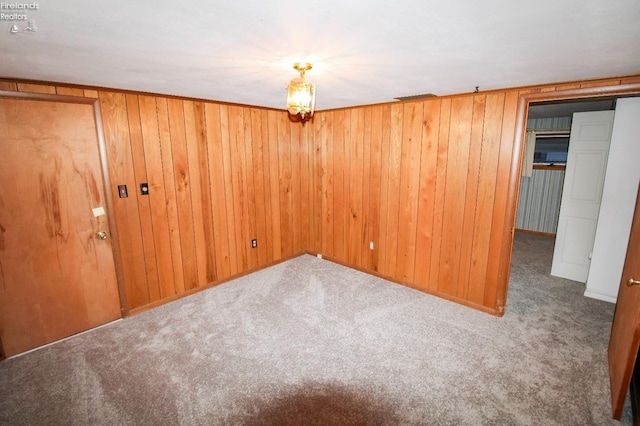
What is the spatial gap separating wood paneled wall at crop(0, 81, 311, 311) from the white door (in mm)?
3528

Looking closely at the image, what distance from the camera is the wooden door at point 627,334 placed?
5.66 ft

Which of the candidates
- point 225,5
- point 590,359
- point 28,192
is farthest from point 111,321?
point 590,359

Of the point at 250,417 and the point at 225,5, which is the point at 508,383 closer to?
the point at 250,417

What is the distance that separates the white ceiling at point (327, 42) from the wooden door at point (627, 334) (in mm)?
1264

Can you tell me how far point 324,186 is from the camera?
14.4ft

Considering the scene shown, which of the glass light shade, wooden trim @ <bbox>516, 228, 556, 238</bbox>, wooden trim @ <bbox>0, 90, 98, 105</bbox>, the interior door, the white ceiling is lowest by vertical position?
wooden trim @ <bbox>516, 228, 556, 238</bbox>

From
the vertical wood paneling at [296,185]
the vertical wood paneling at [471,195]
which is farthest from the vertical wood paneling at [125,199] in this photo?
the vertical wood paneling at [471,195]

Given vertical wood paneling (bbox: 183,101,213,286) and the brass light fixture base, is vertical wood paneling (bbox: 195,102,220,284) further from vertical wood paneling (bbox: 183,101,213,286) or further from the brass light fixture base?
the brass light fixture base

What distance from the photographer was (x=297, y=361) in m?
2.33

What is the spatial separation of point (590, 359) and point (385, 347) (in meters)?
1.60

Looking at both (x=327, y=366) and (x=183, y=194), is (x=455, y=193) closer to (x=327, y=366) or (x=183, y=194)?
(x=327, y=366)

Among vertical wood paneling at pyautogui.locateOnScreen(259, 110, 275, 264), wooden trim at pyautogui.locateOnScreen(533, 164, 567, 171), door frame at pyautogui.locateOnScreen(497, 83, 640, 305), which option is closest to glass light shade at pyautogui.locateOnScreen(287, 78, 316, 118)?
door frame at pyautogui.locateOnScreen(497, 83, 640, 305)

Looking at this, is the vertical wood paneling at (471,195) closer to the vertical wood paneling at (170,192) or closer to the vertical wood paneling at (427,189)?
the vertical wood paneling at (427,189)

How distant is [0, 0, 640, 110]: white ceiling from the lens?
1218mm
